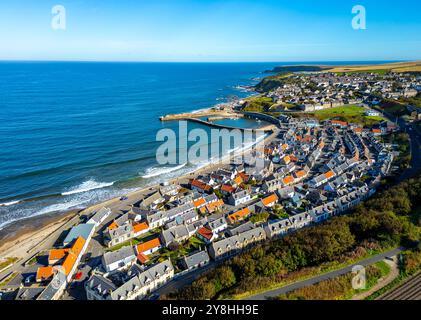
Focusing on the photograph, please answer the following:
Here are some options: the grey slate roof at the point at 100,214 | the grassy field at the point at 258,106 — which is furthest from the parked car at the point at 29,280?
the grassy field at the point at 258,106

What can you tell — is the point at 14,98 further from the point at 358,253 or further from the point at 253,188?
the point at 358,253

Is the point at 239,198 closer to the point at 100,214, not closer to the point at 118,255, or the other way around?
the point at 118,255

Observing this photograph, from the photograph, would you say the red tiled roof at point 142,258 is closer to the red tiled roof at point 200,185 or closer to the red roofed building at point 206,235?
the red roofed building at point 206,235

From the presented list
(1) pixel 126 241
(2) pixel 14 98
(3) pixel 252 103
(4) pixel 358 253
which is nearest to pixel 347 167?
(4) pixel 358 253

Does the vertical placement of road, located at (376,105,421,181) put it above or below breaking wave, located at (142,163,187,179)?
above

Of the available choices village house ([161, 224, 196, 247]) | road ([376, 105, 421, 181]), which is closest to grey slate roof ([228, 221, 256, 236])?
village house ([161, 224, 196, 247])

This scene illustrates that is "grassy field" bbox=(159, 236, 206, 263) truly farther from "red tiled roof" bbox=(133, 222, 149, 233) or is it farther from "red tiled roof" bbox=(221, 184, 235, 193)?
"red tiled roof" bbox=(221, 184, 235, 193)

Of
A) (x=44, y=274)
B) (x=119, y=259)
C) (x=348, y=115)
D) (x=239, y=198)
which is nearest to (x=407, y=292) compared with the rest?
(x=239, y=198)
